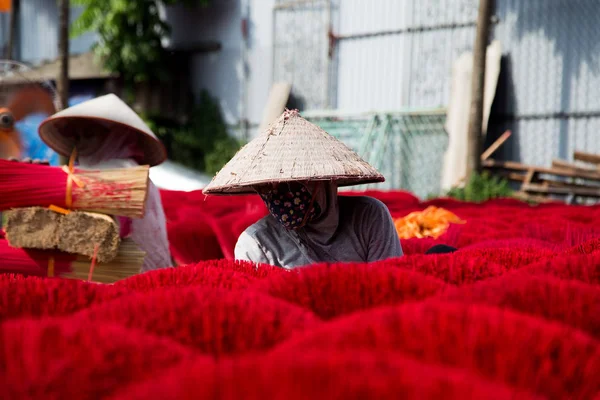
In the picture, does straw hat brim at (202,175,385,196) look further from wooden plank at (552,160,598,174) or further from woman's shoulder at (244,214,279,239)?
wooden plank at (552,160,598,174)

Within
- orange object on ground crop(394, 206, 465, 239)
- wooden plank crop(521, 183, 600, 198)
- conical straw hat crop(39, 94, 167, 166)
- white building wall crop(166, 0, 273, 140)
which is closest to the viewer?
conical straw hat crop(39, 94, 167, 166)

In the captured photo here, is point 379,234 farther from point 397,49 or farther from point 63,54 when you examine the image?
point 397,49

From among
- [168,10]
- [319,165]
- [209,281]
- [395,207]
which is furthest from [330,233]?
[168,10]

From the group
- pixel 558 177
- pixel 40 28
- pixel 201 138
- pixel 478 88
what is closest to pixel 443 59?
pixel 478 88

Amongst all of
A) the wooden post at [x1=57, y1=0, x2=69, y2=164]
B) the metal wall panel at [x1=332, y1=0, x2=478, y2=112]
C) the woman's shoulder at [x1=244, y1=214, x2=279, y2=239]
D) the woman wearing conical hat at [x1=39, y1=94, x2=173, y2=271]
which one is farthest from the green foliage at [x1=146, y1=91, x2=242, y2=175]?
the woman's shoulder at [x1=244, y1=214, x2=279, y2=239]

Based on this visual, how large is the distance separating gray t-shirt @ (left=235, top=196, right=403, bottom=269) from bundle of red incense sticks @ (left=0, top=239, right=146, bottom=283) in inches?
24.2

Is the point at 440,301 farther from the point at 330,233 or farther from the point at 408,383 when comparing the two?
the point at 330,233

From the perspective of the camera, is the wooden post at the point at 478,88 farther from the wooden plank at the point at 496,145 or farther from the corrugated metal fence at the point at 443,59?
the corrugated metal fence at the point at 443,59

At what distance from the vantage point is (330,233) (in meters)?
1.37

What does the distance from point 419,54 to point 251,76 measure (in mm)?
2086

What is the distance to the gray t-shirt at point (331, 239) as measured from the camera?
1.34 metres

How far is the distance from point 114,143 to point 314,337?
1.75 m

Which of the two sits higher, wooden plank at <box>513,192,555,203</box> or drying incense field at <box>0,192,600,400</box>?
drying incense field at <box>0,192,600,400</box>

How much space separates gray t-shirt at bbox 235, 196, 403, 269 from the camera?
1.34 metres
